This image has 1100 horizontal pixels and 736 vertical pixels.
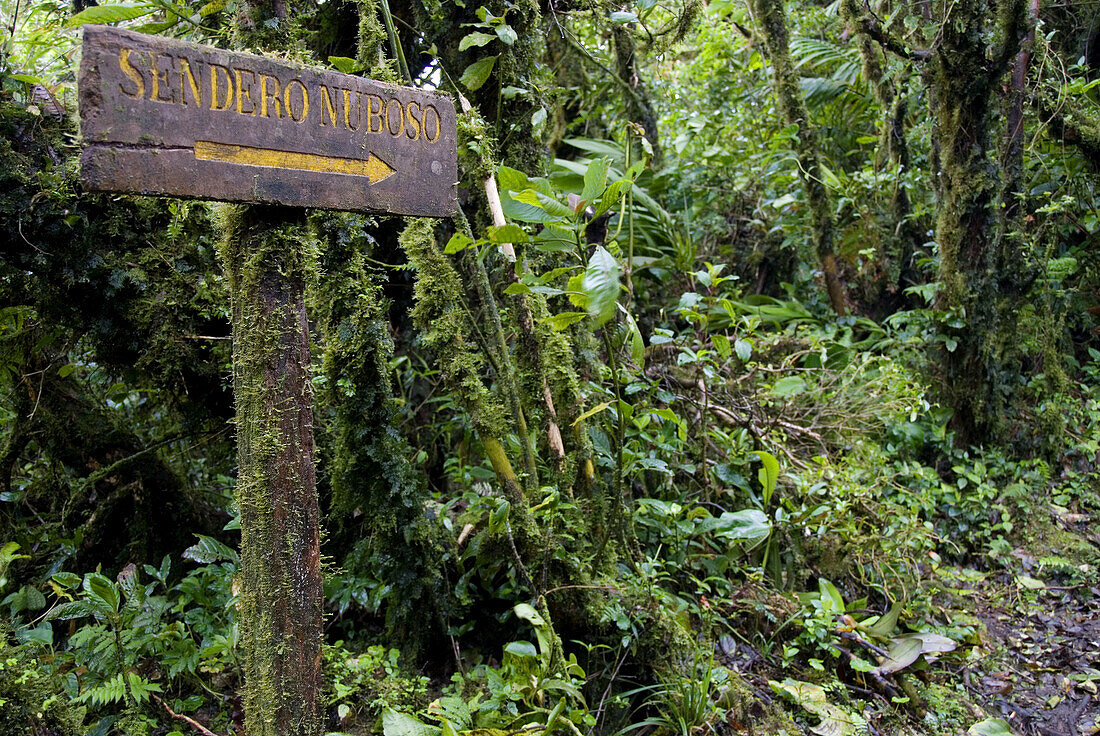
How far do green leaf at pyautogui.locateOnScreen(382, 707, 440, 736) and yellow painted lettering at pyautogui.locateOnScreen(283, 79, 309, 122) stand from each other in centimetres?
137

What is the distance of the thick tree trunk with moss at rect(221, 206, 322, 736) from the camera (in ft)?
5.01

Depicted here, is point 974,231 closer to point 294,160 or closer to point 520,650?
point 520,650

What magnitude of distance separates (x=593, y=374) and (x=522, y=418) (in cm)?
46

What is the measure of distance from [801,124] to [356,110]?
3977 millimetres

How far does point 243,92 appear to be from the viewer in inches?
53.2

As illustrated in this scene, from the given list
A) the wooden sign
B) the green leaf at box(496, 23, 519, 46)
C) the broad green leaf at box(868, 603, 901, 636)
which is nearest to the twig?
the wooden sign

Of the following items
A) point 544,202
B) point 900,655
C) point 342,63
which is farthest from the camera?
point 900,655

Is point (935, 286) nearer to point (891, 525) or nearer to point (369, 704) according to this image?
point (891, 525)

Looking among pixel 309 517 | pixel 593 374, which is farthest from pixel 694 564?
pixel 309 517

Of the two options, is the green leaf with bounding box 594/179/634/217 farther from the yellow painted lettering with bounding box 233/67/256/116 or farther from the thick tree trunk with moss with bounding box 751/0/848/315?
the thick tree trunk with moss with bounding box 751/0/848/315

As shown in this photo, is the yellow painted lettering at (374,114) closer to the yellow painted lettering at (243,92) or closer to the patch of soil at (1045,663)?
the yellow painted lettering at (243,92)

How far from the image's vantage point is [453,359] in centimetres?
219

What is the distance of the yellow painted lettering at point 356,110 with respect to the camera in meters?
1.48

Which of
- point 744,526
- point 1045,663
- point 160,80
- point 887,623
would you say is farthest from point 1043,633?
point 160,80
